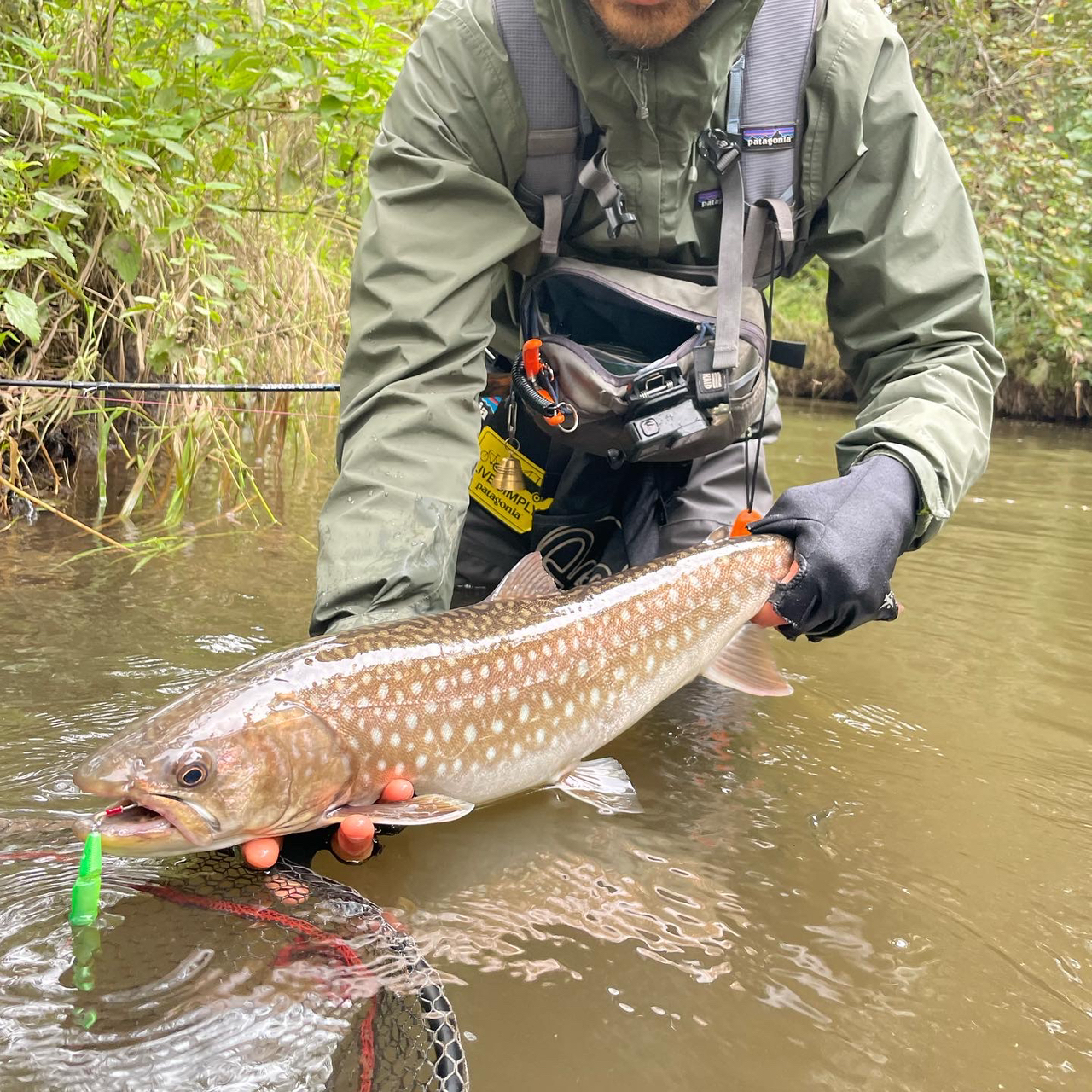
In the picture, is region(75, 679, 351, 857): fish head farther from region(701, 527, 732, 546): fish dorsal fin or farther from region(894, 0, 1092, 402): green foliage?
region(894, 0, 1092, 402): green foliage

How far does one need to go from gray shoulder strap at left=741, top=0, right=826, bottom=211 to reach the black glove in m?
0.81

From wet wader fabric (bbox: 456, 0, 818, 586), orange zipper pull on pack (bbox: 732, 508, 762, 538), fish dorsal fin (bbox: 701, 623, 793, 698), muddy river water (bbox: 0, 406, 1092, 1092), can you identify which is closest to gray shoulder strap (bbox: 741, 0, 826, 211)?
wet wader fabric (bbox: 456, 0, 818, 586)

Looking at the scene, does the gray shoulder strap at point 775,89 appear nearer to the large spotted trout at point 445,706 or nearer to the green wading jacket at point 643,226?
the green wading jacket at point 643,226

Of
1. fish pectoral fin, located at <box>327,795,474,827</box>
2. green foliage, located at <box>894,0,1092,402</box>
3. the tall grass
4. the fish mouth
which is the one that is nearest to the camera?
the fish mouth

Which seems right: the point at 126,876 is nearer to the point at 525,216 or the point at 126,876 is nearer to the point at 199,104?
the point at 525,216

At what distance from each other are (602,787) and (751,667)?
1.73ft

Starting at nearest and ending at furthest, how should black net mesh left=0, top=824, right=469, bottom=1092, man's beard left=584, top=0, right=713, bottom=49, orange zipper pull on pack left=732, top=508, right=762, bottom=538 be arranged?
black net mesh left=0, top=824, right=469, bottom=1092, man's beard left=584, top=0, right=713, bottom=49, orange zipper pull on pack left=732, top=508, right=762, bottom=538

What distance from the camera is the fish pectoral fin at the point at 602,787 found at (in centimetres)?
231

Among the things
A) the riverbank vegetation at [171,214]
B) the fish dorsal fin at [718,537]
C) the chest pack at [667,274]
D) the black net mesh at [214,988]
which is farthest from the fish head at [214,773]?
the riverbank vegetation at [171,214]

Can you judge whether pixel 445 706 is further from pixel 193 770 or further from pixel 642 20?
pixel 642 20

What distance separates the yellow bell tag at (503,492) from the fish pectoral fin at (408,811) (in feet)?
4.86

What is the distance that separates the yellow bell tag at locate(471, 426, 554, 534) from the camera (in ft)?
10.8

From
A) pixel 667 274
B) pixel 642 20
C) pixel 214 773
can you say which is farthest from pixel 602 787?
pixel 642 20

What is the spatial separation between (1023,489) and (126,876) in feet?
22.7
